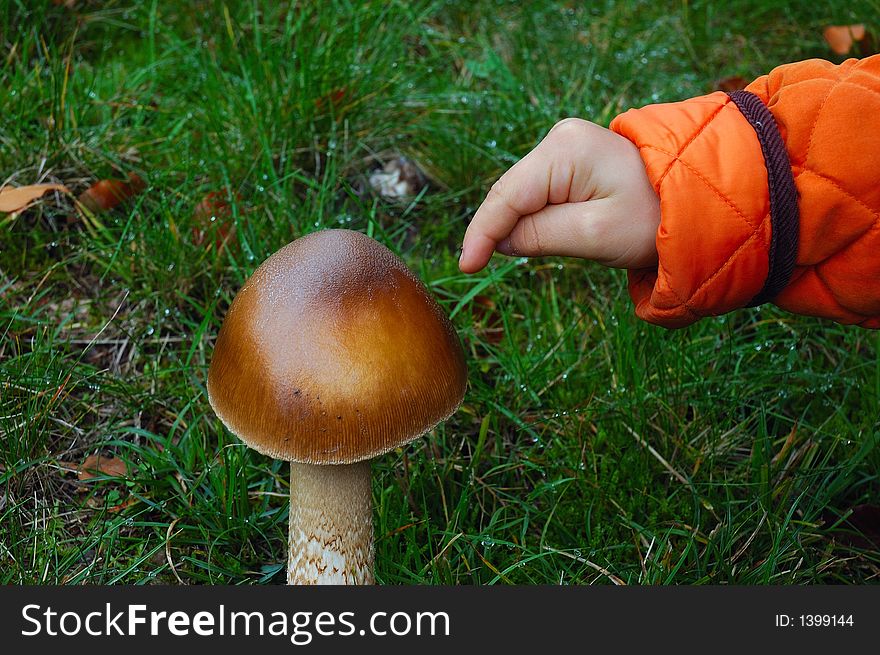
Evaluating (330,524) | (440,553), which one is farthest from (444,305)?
(330,524)

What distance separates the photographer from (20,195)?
276cm

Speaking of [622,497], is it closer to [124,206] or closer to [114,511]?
[114,511]

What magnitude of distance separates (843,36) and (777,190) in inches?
97.8

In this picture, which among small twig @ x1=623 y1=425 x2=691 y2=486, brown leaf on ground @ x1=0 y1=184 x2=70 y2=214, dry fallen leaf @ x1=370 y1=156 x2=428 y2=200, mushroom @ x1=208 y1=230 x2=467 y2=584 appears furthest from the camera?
Result: dry fallen leaf @ x1=370 y1=156 x2=428 y2=200

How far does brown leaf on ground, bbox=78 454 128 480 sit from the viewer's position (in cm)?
231

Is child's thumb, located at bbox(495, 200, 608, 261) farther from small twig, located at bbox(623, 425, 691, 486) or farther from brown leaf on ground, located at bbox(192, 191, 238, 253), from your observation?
brown leaf on ground, located at bbox(192, 191, 238, 253)

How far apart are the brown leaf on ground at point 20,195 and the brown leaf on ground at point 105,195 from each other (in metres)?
0.12

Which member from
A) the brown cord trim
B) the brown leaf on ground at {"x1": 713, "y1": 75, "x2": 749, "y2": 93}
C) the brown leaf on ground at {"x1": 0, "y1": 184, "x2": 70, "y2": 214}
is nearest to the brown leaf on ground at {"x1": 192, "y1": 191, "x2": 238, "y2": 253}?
the brown leaf on ground at {"x1": 0, "y1": 184, "x2": 70, "y2": 214}

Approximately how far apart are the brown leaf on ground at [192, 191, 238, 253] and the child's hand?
119 cm

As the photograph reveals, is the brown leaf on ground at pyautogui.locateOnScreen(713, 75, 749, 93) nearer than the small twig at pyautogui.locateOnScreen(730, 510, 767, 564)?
No

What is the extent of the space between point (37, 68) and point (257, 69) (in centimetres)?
77

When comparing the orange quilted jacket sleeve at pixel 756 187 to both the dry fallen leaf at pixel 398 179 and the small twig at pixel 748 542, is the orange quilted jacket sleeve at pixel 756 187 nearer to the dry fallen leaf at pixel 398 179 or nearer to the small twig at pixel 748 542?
the small twig at pixel 748 542

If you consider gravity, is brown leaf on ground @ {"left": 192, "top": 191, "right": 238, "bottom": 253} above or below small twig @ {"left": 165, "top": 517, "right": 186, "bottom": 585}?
above

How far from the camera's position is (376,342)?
1.56m
